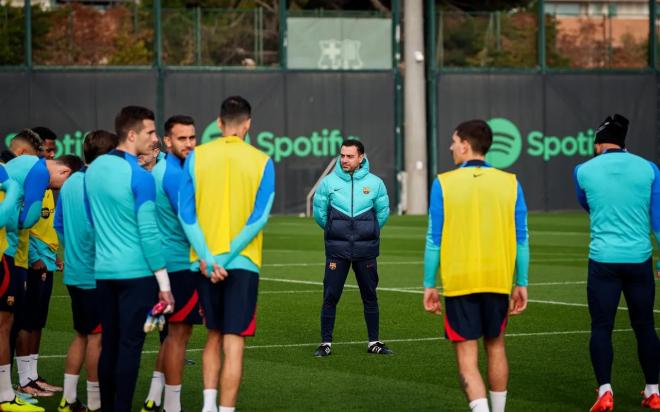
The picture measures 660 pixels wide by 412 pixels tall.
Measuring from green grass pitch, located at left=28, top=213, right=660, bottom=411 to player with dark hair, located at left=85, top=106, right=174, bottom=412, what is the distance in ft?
5.46

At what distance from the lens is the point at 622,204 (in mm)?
9281

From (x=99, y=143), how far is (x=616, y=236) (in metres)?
3.70

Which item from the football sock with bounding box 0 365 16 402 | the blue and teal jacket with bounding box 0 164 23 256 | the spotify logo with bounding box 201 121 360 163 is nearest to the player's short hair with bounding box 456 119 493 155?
the blue and teal jacket with bounding box 0 164 23 256

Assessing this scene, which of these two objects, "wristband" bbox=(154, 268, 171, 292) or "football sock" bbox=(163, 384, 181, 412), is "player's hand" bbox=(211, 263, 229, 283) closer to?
"wristband" bbox=(154, 268, 171, 292)

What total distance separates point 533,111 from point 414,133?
407 cm

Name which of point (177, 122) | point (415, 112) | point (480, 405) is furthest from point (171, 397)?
point (415, 112)

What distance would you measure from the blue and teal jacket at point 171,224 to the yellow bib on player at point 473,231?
1795 millimetres

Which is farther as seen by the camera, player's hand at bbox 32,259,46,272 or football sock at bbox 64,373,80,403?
player's hand at bbox 32,259,46,272

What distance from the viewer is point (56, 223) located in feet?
31.9

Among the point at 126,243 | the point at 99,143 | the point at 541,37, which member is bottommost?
the point at 126,243

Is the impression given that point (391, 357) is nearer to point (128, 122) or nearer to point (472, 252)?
point (472, 252)

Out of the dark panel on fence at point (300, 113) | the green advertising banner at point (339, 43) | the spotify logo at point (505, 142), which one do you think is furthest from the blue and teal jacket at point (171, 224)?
the spotify logo at point (505, 142)

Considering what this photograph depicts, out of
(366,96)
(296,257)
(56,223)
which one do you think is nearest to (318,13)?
(366,96)

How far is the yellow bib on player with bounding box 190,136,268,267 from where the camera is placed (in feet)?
27.1
